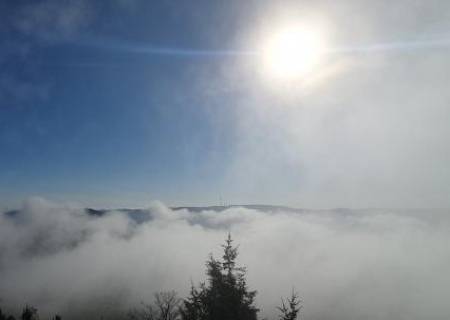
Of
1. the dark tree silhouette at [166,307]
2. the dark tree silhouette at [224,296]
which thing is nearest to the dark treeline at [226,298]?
the dark tree silhouette at [224,296]

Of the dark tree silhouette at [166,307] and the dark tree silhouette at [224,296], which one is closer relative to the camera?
the dark tree silhouette at [224,296]

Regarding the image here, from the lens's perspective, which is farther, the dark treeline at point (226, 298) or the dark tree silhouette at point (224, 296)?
the dark tree silhouette at point (224, 296)

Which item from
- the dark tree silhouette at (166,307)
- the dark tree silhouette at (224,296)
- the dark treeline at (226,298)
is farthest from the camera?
the dark tree silhouette at (166,307)

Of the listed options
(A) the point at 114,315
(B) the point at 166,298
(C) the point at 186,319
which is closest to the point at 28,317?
(B) the point at 166,298

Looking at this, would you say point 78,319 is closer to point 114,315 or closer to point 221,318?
point 114,315

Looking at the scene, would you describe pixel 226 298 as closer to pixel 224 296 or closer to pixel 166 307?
pixel 224 296

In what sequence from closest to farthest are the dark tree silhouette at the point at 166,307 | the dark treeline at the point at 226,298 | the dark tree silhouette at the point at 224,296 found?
the dark treeline at the point at 226,298 < the dark tree silhouette at the point at 224,296 < the dark tree silhouette at the point at 166,307

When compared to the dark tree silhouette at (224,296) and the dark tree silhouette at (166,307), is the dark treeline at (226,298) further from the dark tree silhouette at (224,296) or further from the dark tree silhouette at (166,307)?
the dark tree silhouette at (166,307)

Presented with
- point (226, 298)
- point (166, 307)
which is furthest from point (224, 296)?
point (166, 307)
